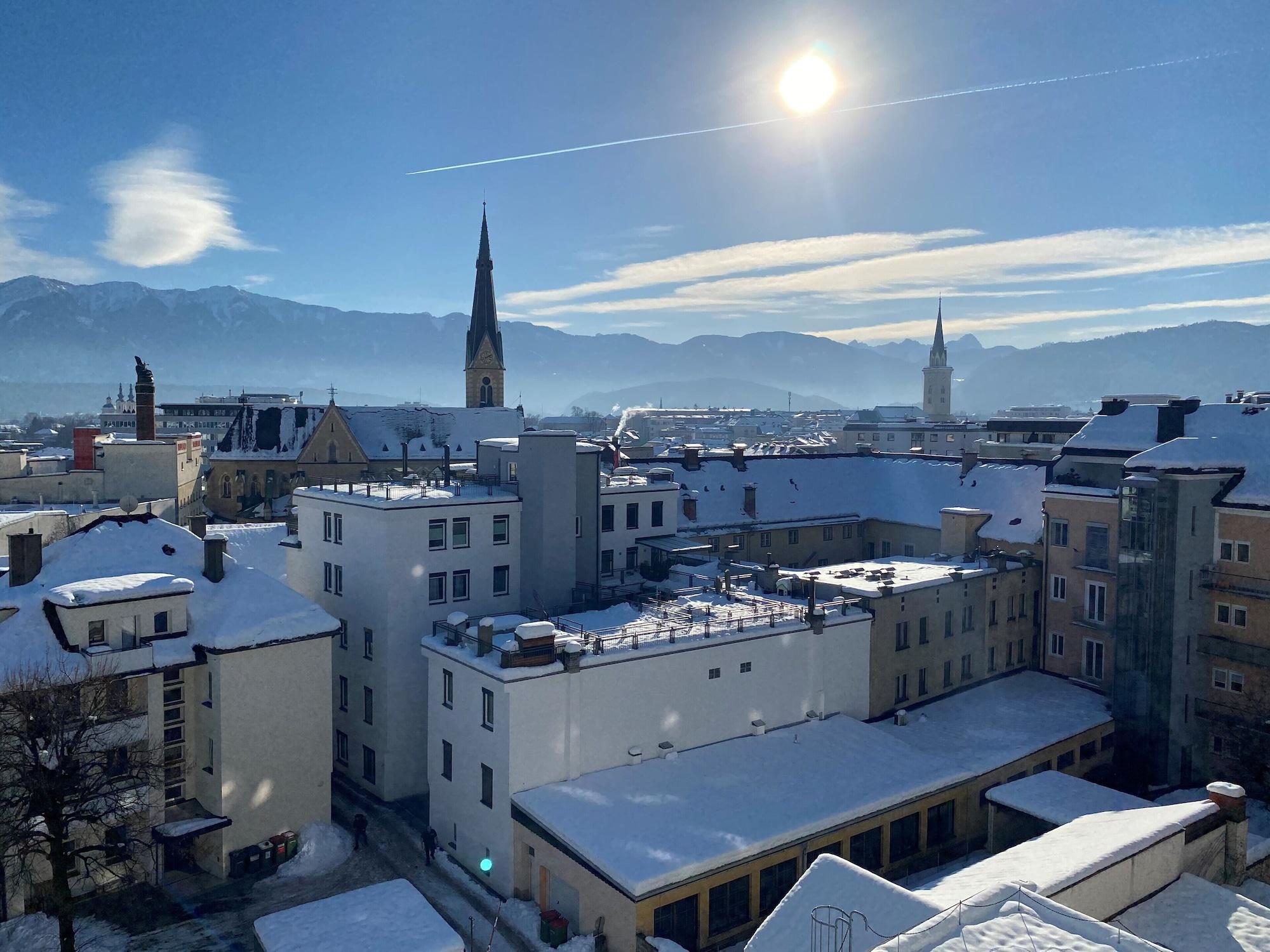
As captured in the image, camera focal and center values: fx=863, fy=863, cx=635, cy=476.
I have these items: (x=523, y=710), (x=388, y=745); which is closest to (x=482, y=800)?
(x=523, y=710)

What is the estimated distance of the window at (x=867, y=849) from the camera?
99.1ft

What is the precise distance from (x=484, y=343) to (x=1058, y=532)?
7865 centimetres

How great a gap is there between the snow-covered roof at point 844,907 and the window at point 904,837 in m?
12.7

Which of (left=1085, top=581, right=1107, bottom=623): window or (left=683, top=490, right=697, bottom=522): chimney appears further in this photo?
(left=683, top=490, right=697, bottom=522): chimney

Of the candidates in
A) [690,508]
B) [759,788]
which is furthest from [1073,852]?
[690,508]

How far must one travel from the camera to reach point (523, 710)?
97.7 ft

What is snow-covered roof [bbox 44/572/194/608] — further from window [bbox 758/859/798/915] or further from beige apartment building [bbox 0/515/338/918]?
window [bbox 758/859/798/915]

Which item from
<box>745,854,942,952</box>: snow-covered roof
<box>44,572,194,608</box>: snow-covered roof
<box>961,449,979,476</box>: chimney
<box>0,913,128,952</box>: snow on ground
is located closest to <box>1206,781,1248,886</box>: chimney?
<box>745,854,942,952</box>: snow-covered roof

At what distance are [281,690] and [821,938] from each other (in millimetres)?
24127

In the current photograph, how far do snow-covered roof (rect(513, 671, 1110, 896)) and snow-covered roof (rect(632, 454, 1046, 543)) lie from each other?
1921 cm

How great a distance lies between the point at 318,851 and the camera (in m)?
33.6

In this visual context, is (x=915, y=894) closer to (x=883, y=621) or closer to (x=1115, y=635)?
(x=883, y=621)

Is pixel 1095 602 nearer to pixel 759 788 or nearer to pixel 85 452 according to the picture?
pixel 759 788

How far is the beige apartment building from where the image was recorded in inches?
1203
